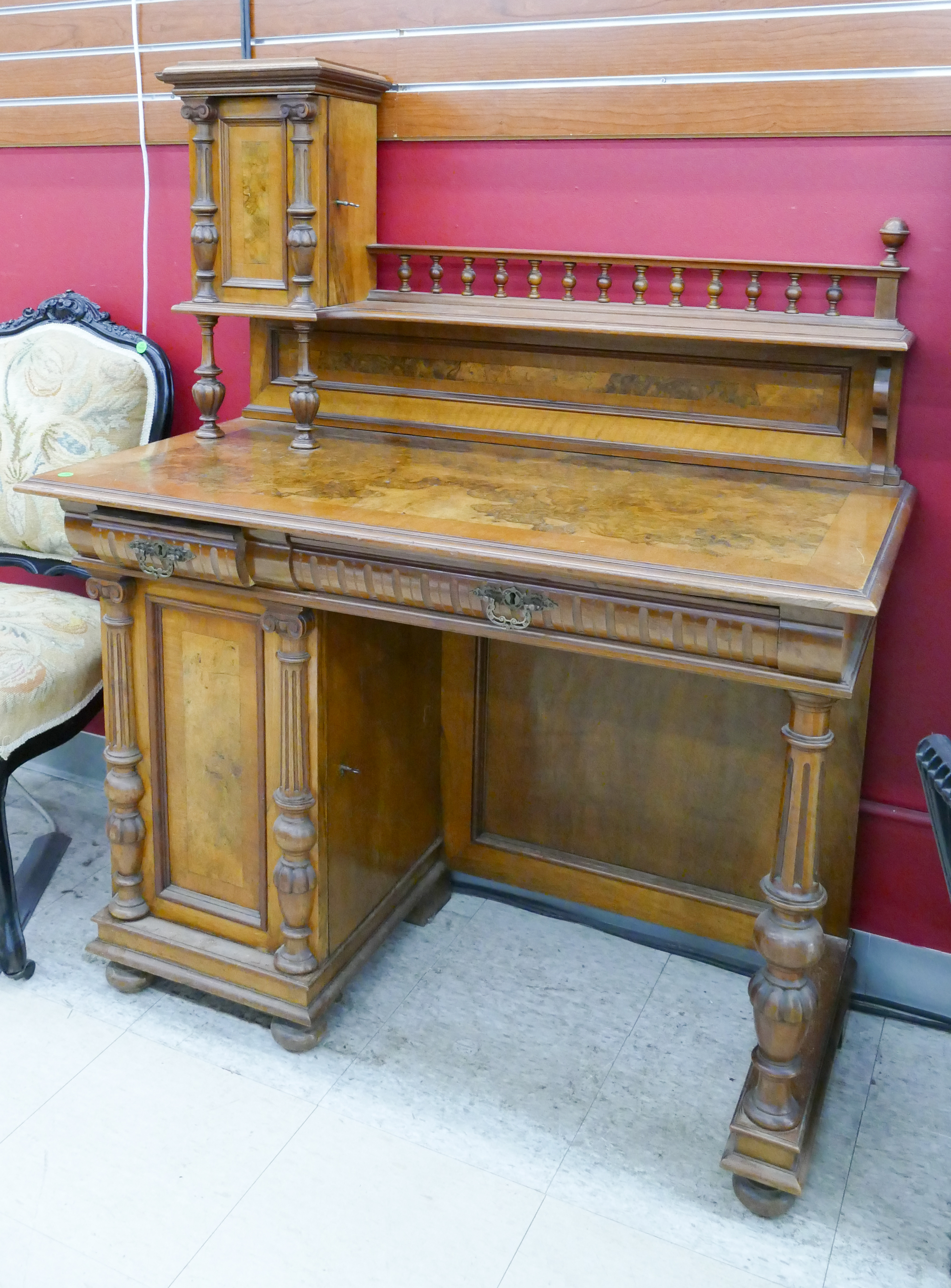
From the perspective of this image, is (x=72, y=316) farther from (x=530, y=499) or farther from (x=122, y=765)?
(x=530, y=499)

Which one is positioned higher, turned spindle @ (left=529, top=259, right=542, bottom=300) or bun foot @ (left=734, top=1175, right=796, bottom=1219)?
turned spindle @ (left=529, top=259, right=542, bottom=300)

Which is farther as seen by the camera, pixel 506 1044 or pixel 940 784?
pixel 506 1044

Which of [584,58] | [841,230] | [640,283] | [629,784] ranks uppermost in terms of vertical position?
[584,58]

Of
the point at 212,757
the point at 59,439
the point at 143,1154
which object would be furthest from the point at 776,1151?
the point at 59,439

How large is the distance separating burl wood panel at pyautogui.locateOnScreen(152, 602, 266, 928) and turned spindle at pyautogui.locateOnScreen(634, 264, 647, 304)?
3.12 feet

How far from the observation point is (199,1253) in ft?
5.95

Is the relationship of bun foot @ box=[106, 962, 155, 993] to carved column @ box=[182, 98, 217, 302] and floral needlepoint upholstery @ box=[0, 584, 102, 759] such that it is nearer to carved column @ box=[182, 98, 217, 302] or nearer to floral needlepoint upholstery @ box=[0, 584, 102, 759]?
floral needlepoint upholstery @ box=[0, 584, 102, 759]

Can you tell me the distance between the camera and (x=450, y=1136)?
2.07 m

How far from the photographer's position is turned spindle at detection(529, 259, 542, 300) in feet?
7.50

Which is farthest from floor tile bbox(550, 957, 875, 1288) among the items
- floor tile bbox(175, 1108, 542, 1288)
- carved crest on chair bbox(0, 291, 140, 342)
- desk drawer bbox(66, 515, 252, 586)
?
carved crest on chair bbox(0, 291, 140, 342)

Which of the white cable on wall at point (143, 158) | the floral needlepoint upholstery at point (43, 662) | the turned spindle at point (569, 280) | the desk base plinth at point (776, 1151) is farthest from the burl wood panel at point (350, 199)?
the desk base plinth at point (776, 1151)

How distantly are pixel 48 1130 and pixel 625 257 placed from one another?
6.23 feet

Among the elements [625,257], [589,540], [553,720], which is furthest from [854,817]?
[625,257]

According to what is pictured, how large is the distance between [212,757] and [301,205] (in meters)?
1.07
